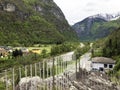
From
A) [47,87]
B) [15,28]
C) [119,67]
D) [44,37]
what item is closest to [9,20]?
[15,28]

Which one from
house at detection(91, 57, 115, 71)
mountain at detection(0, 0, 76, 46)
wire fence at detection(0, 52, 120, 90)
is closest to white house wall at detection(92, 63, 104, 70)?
house at detection(91, 57, 115, 71)

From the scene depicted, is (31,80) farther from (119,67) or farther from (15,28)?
(15,28)

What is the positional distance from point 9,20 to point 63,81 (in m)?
124

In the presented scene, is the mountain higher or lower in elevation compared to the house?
higher

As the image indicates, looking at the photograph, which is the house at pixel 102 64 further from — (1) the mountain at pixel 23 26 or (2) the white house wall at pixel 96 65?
(1) the mountain at pixel 23 26

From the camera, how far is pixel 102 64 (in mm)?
54094

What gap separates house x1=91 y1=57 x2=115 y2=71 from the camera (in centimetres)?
5338

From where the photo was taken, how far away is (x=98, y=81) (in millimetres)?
39938

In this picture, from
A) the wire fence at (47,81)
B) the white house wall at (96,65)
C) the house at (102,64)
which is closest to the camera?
the wire fence at (47,81)

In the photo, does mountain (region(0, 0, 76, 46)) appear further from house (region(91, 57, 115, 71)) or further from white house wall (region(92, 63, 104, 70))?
house (region(91, 57, 115, 71))

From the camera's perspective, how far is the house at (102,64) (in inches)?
2101

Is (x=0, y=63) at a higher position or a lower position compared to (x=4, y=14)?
lower

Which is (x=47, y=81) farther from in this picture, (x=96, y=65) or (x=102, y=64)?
(x=96, y=65)

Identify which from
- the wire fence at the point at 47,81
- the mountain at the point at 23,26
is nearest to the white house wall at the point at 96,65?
the wire fence at the point at 47,81
